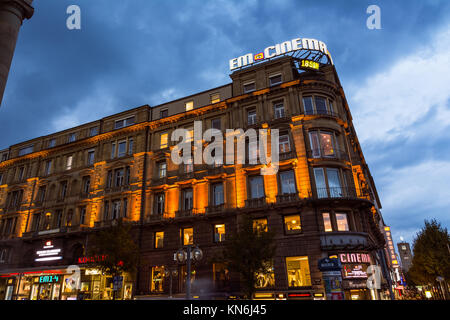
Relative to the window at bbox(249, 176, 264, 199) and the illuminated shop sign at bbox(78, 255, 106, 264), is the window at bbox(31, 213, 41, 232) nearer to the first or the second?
the illuminated shop sign at bbox(78, 255, 106, 264)

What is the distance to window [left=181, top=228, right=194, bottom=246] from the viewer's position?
34312 mm

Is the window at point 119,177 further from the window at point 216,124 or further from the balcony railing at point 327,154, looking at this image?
the balcony railing at point 327,154

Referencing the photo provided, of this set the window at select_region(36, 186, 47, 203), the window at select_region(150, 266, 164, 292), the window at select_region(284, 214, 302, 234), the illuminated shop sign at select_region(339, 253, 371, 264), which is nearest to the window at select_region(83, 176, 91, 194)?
the window at select_region(36, 186, 47, 203)

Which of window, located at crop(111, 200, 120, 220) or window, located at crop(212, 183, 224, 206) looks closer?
window, located at crop(212, 183, 224, 206)

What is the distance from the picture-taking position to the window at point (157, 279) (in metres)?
33.2

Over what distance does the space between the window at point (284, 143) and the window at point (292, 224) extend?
7.25 metres

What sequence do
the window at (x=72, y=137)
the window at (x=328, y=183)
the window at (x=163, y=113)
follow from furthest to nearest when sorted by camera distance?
the window at (x=72, y=137) < the window at (x=163, y=113) < the window at (x=328, y=183)

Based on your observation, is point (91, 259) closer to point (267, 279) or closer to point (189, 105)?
point (267, 279)

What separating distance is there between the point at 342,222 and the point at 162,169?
22683mm

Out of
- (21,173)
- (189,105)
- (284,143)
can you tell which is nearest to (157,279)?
(284,143)

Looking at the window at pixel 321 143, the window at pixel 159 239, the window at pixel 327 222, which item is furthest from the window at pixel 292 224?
the window at pixel 159 239

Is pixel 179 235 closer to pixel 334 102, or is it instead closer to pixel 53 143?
pixel 334 102

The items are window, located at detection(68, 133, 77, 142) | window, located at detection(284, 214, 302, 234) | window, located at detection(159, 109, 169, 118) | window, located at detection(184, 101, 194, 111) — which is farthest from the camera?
window, located at detection(68, 133, 77, 142)

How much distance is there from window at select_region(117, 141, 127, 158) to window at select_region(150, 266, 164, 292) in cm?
1704
